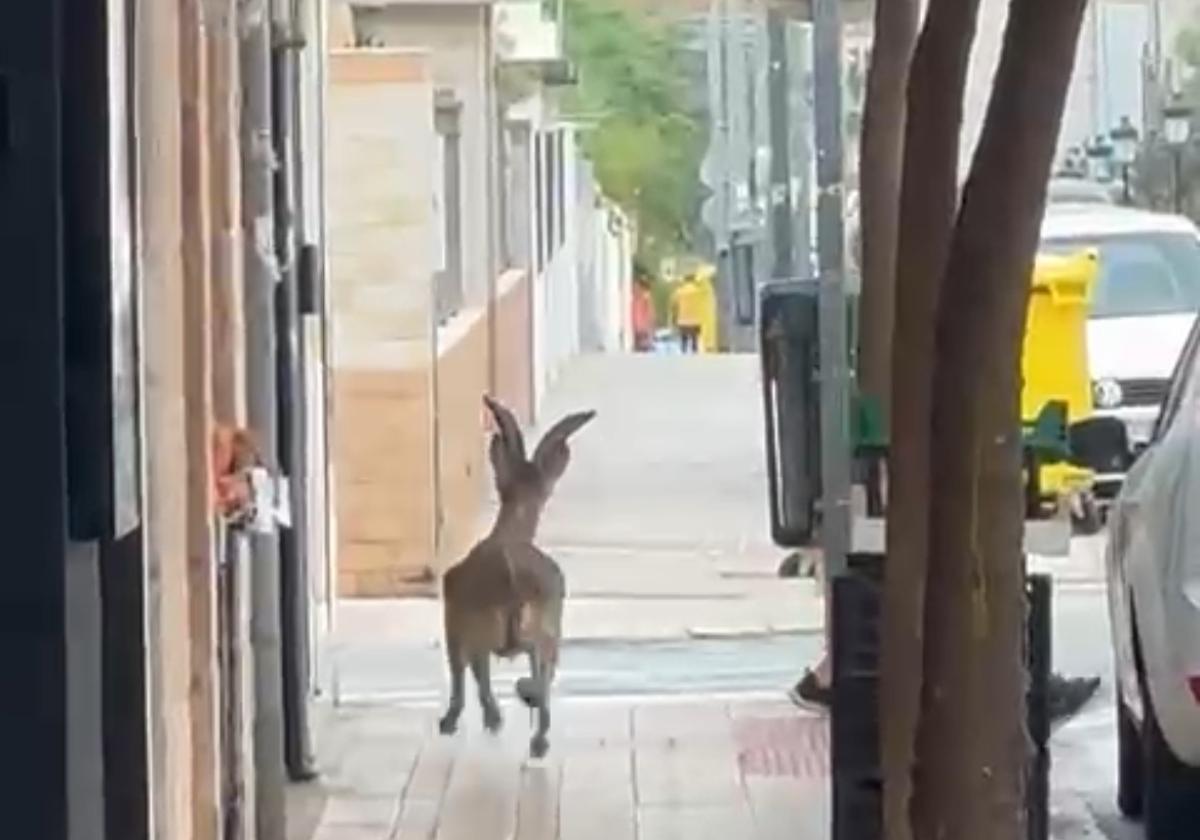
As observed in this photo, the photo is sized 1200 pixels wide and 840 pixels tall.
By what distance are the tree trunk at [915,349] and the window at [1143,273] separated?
11.4 metres

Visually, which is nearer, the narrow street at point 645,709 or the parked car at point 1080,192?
the narrow street at point 645,709

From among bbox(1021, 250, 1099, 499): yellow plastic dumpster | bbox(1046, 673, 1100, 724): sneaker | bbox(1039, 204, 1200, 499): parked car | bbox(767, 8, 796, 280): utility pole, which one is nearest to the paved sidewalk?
bbox(1046, 673, 1100, 724): sneaker

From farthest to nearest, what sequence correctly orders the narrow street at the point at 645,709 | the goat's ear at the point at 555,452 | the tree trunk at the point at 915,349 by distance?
1. the goat's ear at the point at 555,452
2. the narrow street at the point at 645,709
3. the tree trunk at the point at 915,349

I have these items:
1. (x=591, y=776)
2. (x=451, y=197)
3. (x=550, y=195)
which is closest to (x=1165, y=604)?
(x=591, y=776)

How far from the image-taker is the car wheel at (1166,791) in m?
7.50

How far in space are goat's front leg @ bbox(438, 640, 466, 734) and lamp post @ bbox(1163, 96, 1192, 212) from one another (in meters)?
11.6

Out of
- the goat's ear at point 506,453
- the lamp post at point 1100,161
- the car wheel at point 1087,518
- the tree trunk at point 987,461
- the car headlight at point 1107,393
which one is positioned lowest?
the car wheel at point 1087,518

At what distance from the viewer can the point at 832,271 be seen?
394 inches

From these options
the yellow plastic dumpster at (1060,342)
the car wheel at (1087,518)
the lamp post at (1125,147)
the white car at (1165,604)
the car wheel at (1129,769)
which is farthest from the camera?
the lamp post at (1125,147)

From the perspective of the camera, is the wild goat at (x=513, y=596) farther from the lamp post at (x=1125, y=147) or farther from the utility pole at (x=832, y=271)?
the lamp post at (x=1125, y=147)

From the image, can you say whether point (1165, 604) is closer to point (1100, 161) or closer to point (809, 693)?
point (809, 693)

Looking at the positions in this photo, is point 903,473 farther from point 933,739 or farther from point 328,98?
point 328,98

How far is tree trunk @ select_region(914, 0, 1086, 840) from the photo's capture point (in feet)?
12.2

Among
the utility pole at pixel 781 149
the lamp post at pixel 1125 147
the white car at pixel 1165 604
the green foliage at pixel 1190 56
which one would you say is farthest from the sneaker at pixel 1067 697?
the lamp post at pixel 1125 147
